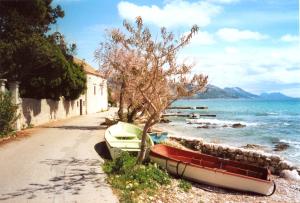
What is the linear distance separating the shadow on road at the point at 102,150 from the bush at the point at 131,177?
1.56 meters

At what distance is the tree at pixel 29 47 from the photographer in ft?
69.7

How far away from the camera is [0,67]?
21.3 meters

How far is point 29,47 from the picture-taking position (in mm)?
21562

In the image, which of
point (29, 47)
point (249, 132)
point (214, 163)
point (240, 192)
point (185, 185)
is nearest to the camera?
point (185, 185)

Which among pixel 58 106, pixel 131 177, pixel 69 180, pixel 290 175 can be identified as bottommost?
pixel 290 175

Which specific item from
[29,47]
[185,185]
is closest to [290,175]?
[185,185]

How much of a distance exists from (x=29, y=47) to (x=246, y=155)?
49.0ft

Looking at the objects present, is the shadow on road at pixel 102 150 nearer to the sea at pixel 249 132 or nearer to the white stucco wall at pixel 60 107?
the sea at pixel 249 132

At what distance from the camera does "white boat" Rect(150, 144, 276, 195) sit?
Result: 13375 millimetres

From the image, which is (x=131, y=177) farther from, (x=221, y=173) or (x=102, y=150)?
(x=102, y=150)

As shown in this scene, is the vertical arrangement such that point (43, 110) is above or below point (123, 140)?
above

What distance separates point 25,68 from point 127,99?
8.48 m

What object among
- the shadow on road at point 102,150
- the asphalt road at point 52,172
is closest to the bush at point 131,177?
the asphalt road at point 52,172

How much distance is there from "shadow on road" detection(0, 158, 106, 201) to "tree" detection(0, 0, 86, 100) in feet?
32.4
